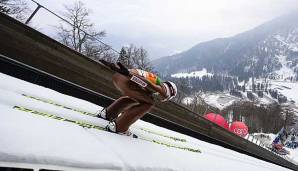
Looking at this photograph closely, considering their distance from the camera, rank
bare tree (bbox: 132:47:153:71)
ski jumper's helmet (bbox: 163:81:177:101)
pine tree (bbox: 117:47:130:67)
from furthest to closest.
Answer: bare tree (bbox: 132:47:153:71) < pine tree (bbox: 117:47:130:67) < ski jumper's helmet (bbox: 163:81:177:101)

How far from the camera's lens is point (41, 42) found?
9.25 metres

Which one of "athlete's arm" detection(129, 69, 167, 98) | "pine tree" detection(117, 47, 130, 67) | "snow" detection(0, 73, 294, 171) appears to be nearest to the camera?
"snow" detection(0, 73, 294, 171)

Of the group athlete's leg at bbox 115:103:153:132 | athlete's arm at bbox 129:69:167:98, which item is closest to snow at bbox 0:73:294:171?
athlete's leg at bbox 115:103:153:132

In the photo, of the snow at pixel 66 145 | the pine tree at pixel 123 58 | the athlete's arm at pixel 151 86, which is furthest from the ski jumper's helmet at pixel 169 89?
the pine tree at pixel 123 58

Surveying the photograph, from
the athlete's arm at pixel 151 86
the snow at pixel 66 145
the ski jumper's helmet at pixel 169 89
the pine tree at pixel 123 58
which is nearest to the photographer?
the snow at pixel 66 145

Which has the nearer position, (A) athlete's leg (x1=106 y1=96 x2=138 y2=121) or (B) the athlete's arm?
(B) the athlete's arm

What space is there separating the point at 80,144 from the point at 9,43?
4889 mm

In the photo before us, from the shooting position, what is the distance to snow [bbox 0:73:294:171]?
386 centimetres

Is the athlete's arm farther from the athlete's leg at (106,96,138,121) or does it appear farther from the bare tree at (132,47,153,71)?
the bare tree at (132,47,153,71)

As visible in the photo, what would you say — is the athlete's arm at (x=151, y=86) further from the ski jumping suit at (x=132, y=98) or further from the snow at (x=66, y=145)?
the snow at (x=66, y=145)

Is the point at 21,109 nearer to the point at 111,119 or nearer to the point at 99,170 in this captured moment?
the point at 99,170

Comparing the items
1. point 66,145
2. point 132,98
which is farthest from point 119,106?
point 66,145

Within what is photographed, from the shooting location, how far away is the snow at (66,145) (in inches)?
152

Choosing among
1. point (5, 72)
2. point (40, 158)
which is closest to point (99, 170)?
point (40, 158)
